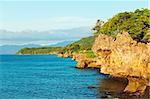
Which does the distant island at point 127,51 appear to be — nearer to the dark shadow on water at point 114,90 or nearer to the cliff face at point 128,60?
the cliff face at point 128,60

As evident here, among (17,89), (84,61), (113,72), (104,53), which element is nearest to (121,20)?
(84,61)

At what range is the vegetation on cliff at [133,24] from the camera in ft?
416

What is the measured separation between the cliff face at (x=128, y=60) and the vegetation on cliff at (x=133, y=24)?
1244 centimetres

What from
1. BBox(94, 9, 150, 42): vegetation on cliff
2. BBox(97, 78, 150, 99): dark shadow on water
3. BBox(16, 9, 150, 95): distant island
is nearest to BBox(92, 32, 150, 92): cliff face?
BBox(16, 9, 150, 95): distant island

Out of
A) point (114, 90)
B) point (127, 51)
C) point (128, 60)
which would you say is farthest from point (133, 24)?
point (114, 90)

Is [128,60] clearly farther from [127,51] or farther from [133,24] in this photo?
[133,24]

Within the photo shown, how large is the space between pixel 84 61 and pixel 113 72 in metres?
45.1

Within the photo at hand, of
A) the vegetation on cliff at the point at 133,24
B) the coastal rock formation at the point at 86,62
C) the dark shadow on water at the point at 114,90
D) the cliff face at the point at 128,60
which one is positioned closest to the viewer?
the dark shadow on water at the point at 114,90

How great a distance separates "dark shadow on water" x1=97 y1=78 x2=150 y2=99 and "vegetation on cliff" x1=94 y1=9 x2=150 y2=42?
2816 cm

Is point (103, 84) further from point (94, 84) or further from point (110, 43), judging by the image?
point (110, 43)

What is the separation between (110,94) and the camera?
74375 millimetres

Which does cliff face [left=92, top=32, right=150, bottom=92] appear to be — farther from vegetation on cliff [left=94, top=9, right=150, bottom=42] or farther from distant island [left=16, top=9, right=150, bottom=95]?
vegetation on cliff [left=94, top=9, right=150, bottom=42]

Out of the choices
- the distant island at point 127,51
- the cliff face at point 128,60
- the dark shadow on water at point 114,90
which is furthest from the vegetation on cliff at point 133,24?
the dark shadow on water at point 114,90

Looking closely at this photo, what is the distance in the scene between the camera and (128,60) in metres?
95.1
